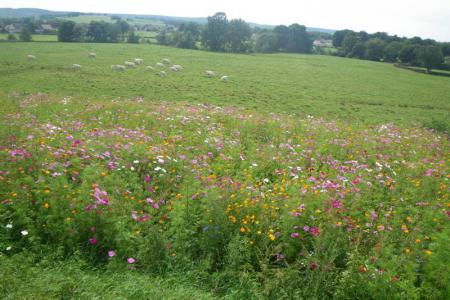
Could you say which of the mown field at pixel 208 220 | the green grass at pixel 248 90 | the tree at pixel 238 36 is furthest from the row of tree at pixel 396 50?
the mown field at pixel 208 220

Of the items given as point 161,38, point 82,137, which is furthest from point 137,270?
point 161,38

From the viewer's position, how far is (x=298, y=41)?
3898 inches

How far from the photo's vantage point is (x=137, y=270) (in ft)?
15.9

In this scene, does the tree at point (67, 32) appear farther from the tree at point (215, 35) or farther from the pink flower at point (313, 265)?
the pink flower at point (313, 265)

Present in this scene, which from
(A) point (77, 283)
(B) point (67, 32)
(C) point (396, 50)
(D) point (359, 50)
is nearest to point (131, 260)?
(A) point (77, 283)

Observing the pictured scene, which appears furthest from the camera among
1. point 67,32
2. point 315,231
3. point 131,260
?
point 67,32

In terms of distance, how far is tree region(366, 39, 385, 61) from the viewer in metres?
83.1

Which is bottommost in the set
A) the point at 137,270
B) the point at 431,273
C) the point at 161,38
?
the point at 137,270

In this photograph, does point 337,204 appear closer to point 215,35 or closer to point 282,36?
point 215,35

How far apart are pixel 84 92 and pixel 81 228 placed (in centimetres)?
2055

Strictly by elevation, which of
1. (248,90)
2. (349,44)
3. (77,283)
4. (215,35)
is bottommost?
(77,283)

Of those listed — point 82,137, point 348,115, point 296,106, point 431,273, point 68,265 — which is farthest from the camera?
point 296,106

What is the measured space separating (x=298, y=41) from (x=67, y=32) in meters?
64.1

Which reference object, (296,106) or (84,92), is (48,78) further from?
(296,106)
